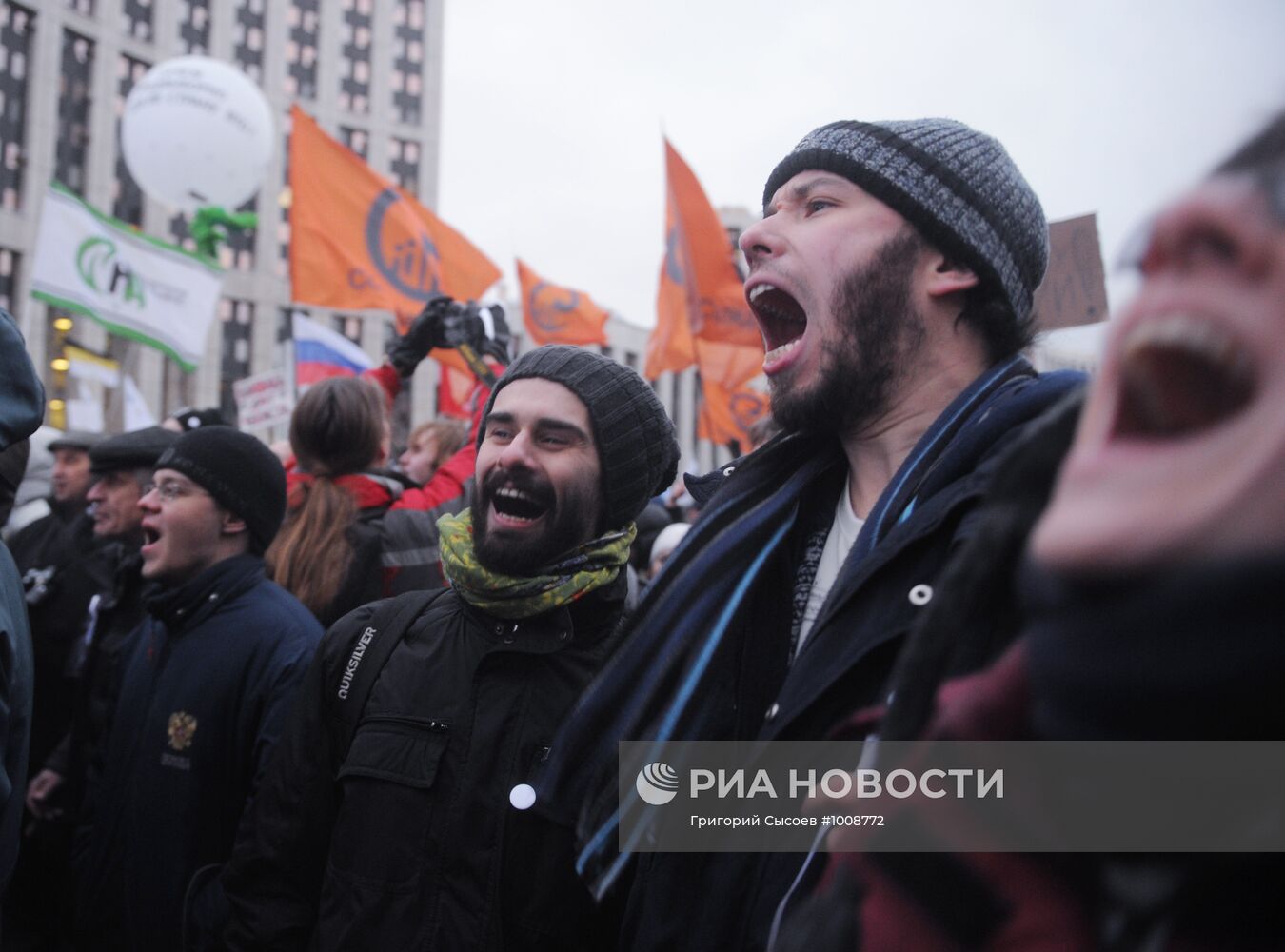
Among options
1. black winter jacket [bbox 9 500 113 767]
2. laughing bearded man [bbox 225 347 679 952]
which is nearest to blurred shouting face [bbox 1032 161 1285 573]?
laughing bearded man [bbox 225 347 679 952]

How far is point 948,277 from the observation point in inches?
62.2

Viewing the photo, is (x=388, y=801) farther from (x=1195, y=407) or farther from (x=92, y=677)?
(x=92, y=677)

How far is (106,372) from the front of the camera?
961 cm

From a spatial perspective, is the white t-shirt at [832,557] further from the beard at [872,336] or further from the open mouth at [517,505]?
the open mouth at [517,505]

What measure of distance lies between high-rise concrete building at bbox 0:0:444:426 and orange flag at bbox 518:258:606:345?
97.9 feet

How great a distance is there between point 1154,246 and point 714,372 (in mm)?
8558

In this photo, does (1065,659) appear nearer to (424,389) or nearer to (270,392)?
(270,392)

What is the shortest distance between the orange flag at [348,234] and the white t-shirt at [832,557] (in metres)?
6.25

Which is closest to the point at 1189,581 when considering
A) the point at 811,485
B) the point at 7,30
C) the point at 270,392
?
the point at 811,485

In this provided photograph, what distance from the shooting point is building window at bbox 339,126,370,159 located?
60.4 metres

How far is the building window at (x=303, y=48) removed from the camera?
5894cm

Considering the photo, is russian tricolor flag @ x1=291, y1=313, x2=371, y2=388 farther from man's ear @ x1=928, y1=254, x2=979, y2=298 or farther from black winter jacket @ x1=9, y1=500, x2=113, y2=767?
man's ear @ x1=928, y1=254, x2=979, y2=298

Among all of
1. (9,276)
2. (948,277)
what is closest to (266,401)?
(948,277)

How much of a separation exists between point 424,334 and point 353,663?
2310 millimetres
